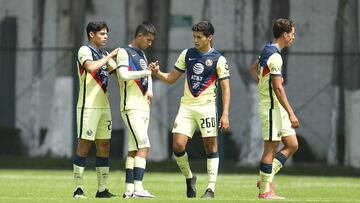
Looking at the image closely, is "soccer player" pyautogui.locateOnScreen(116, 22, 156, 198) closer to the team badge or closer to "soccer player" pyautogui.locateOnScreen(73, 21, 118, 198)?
"soccer player" pyautogui.locateOnScreen(73, 21, 118, 198)

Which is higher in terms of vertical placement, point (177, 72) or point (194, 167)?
point (177, 72)

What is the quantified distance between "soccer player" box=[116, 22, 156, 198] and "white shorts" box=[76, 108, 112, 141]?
13.2 inches

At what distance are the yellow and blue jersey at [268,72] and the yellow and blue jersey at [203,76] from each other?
0.46 metres

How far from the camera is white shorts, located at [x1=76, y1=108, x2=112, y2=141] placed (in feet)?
60.1

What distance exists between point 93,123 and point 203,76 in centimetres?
153

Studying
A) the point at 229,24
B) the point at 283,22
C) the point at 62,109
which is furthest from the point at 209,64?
the point at 229,24

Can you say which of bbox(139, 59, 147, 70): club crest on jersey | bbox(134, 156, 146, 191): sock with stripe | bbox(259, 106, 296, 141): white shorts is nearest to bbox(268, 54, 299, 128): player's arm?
bbox(259, 106, 296, 141): white shorts

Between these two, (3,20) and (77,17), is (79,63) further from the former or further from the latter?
(3,20)

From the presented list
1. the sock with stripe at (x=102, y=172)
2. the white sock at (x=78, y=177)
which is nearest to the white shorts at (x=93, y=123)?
the sock with stripe at (x=102, y=172)

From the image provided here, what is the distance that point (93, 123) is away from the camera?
18.3 m

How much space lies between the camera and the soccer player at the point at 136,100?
18094 mm

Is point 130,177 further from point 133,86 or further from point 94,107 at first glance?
point 133,86

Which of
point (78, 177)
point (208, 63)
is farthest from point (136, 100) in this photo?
point (78, 177)

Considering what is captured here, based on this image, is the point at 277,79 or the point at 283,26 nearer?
the point at 277,79
